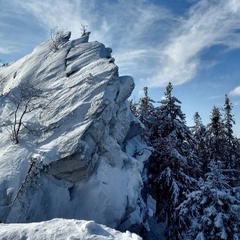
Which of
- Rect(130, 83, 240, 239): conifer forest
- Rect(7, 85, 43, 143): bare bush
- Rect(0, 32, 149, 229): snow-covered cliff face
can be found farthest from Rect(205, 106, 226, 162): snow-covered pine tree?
Rect(7, 85, 43, 143): bare bush

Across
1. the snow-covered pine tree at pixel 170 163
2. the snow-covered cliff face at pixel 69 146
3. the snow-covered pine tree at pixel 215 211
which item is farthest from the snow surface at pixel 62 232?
the snow-covered pine tree at pixel 170 163

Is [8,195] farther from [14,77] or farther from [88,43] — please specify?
[88,43]

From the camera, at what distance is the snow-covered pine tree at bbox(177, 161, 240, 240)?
13281mm

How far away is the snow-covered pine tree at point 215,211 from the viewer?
13.3m

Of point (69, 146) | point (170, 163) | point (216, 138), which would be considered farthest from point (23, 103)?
point (216, 138)

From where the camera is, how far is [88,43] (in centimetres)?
2092

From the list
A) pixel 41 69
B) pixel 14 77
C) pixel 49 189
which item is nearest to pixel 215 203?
pixel 49 189

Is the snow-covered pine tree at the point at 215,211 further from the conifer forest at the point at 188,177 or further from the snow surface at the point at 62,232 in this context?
the snow surface at the point at 62,232

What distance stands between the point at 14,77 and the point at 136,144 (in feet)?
35.3

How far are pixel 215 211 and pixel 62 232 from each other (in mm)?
9225

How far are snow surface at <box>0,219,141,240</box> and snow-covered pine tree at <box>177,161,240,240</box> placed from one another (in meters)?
7.76

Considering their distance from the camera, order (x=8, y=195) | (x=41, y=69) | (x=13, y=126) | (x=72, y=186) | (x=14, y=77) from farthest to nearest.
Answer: (x=14, y=77)
(x=41, y=69)
(x=13, y=126)
(x=72, y=186)
(x=8, y=195)

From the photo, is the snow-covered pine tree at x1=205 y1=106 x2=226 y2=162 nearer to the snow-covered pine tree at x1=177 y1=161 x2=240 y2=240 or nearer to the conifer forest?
the conifer forest

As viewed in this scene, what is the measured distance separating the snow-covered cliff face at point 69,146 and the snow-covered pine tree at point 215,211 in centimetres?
379
